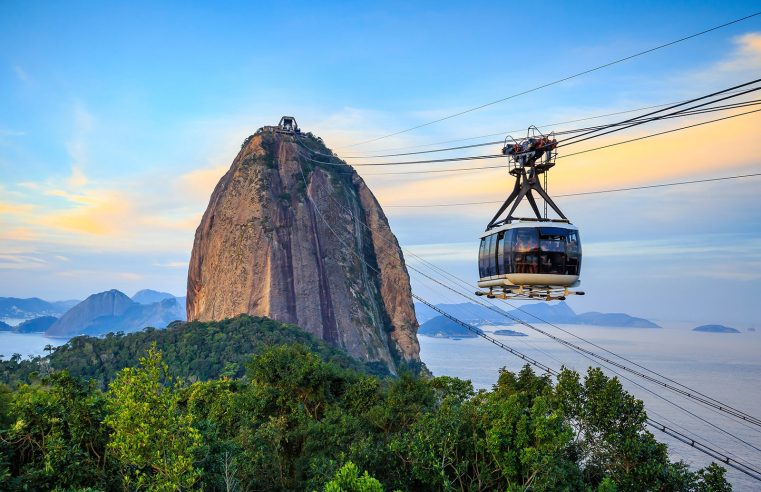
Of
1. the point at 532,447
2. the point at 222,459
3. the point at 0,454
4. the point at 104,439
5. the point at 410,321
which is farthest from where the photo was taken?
the point at 410,321

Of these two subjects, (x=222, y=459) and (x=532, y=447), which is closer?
(x=222, y=459)

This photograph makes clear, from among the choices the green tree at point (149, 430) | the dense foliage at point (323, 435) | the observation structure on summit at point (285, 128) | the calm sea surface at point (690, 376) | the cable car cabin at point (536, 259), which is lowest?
the calm sea surface at point (690, 376)

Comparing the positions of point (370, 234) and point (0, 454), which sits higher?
point (370, 234)

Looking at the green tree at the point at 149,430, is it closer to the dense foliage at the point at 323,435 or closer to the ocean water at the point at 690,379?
the dense foliage at the point at 323,435

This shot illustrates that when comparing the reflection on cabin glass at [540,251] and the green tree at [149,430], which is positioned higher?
the reflection on cabin glass at [540,251]

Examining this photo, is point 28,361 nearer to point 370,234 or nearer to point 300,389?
point 300,389

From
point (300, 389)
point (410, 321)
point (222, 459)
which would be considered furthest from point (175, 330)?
point (222, 459)

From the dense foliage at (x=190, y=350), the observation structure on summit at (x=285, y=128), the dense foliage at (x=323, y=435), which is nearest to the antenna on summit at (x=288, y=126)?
the observation structure on summit at (x=285, y=128)

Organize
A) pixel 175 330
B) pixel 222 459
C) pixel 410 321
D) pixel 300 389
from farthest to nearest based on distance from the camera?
pixel 410 321 → pixel 175 330 → pixel 300 389 → pixel 222 459
